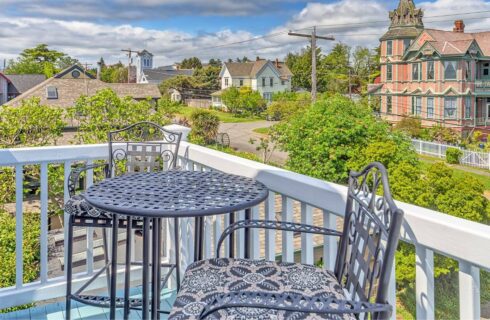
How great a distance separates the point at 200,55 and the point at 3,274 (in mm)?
35647

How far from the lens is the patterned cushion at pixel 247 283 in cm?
95

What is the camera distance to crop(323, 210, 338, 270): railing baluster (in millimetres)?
1286

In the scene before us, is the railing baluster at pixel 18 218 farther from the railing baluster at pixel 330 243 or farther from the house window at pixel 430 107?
the house window at pixel 430 107

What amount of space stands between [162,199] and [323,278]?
512 millimetres

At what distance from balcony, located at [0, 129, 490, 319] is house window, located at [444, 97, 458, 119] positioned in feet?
55.1

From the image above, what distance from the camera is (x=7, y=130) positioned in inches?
295

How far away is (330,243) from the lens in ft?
4.34

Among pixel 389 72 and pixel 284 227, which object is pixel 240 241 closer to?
pixel 284 227

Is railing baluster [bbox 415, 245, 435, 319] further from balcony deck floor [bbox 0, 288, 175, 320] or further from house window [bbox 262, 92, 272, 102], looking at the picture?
house window [bbox 262, 92, 272, 102]

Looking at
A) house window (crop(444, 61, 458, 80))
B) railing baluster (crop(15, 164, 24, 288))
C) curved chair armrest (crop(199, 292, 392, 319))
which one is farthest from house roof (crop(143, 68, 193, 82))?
curved chair armrest (crop(199, 292, 392, 319))

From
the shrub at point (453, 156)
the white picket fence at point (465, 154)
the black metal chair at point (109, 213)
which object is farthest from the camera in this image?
the shrub at point (453, 156)

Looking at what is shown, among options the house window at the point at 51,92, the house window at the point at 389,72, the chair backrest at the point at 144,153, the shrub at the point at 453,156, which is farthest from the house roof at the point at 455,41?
the chair backrest at the point at 144,153

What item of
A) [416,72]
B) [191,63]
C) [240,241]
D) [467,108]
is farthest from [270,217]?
[191,63]

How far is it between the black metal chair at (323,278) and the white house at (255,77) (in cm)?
2930
